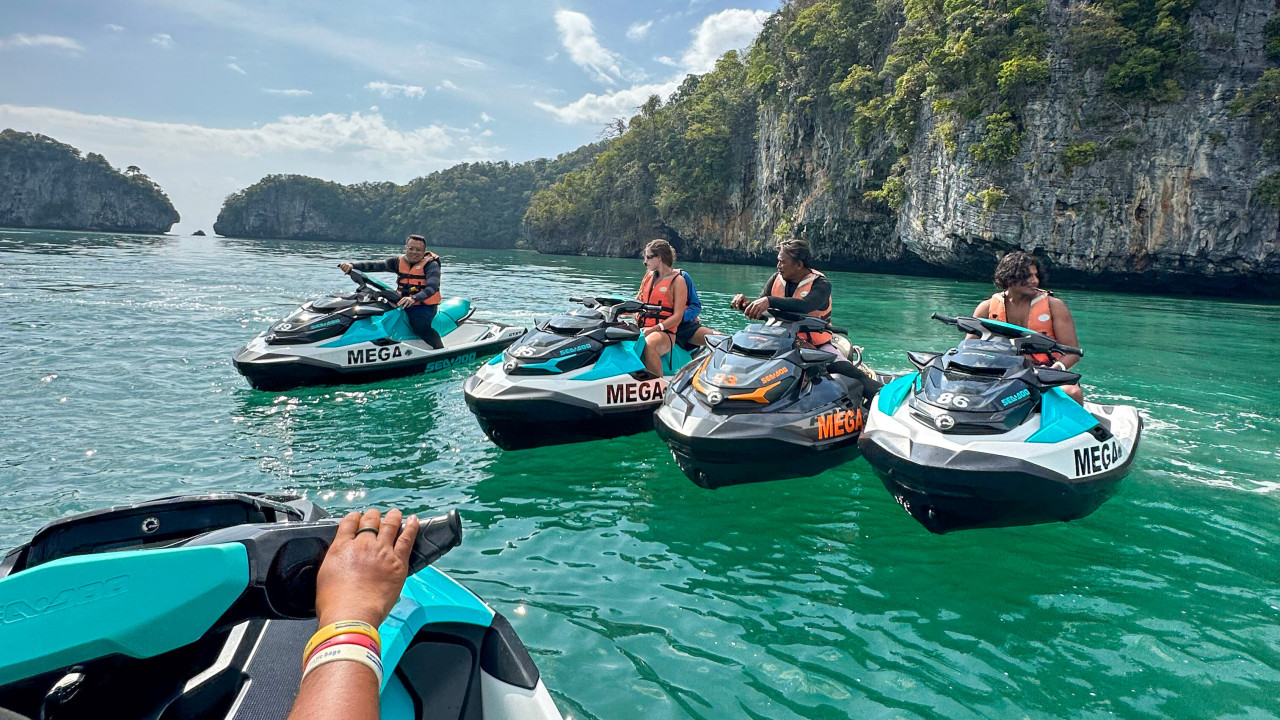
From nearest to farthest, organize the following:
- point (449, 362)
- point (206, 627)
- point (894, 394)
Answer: point (206, 627), point (894, 394), point (449, 362)

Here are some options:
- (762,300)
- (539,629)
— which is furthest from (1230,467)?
(539,629)

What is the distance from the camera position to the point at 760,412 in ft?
15.7

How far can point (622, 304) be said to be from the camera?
268 inches

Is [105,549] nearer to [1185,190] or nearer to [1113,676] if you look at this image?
[1113,676]

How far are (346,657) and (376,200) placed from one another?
120 metres

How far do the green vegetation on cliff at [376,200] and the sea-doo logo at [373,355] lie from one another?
94.4 meters

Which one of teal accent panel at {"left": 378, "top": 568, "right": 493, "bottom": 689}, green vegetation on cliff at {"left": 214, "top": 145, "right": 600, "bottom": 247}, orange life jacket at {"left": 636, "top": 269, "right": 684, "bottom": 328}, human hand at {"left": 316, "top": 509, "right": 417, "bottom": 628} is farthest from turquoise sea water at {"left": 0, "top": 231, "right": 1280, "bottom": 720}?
green vegetation on cliff at {"left": 214, "top": 145, "right": 600, "bottom": 247}

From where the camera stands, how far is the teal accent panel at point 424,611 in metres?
1.74

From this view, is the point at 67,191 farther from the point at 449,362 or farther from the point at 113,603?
the point at 113,603

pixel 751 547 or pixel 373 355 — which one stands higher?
pixel 373 355

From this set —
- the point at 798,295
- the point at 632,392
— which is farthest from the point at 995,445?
the point at 632,392

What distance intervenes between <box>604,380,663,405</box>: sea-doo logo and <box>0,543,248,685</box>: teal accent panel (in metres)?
4.62

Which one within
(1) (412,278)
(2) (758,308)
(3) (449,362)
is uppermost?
(1) (412,278)

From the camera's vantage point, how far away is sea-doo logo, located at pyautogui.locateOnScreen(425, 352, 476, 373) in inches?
357
